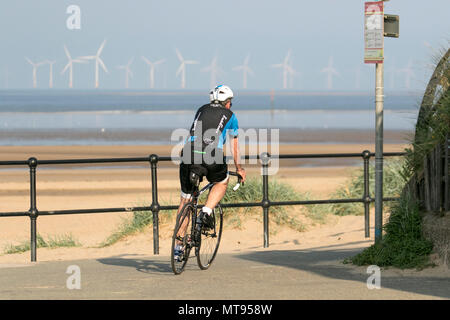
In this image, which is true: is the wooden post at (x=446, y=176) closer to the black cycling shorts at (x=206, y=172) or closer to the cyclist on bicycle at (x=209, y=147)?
the cyclist on bicycle at (x=209, y=147)

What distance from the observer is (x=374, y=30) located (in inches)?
324

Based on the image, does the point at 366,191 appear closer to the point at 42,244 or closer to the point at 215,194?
the point at 215,194

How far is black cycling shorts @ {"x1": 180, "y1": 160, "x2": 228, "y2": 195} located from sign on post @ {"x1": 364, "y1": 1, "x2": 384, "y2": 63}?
5.75 ft

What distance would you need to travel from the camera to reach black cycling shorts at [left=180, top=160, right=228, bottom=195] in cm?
814

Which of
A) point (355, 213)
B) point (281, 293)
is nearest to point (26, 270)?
point (281, 293)

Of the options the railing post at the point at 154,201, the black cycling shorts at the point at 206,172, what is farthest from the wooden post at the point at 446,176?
the railing post at the point at 154,201

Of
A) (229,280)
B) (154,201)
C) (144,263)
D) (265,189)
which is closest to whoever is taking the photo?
(229,280)


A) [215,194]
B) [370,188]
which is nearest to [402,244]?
[215,194]

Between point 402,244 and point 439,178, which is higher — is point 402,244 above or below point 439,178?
below

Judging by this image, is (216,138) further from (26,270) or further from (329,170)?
(329,170)

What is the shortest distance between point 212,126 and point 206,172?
45 cm

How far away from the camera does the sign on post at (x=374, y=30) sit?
8.20 meters

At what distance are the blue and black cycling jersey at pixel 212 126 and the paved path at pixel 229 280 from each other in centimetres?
129

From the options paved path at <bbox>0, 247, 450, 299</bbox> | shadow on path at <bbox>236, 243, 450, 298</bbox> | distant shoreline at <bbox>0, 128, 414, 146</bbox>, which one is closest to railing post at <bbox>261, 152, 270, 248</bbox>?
shadow on path at <bbox>236, 243, 450, 298</bbox>
